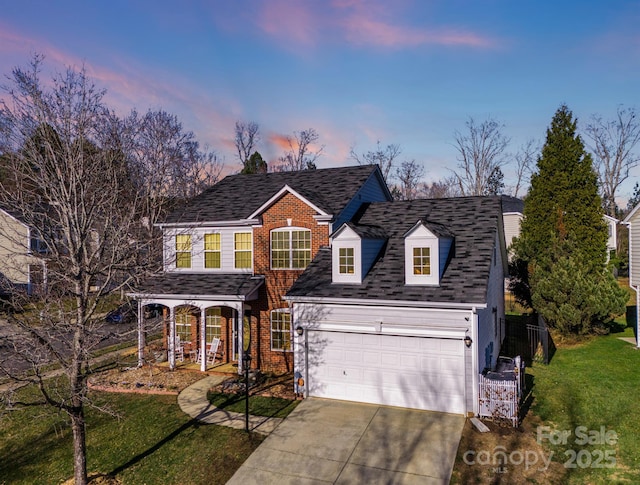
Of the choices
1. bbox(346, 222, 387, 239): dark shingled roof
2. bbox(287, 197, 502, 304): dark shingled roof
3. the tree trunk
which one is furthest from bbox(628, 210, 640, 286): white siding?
the tree trunk

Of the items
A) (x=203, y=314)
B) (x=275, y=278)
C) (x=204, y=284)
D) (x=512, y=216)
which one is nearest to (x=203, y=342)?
(x=203, y=314)

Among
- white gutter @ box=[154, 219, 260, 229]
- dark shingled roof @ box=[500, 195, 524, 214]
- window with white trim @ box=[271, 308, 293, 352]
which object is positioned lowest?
window with white trim @ box=[271, 308, 293, 352]

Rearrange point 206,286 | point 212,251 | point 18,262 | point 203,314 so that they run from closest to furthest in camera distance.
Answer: point 18,262, point 203,314, point 206,286, point 212,251

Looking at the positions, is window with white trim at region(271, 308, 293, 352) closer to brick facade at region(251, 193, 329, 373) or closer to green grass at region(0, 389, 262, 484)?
brick facade at region(251, 193, 329, 373)

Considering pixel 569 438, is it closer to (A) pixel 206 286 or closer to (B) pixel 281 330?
(B) pixel 281 330

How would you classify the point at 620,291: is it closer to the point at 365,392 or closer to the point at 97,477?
the point at 365,392

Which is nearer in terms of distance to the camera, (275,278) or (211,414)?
(211,414)
